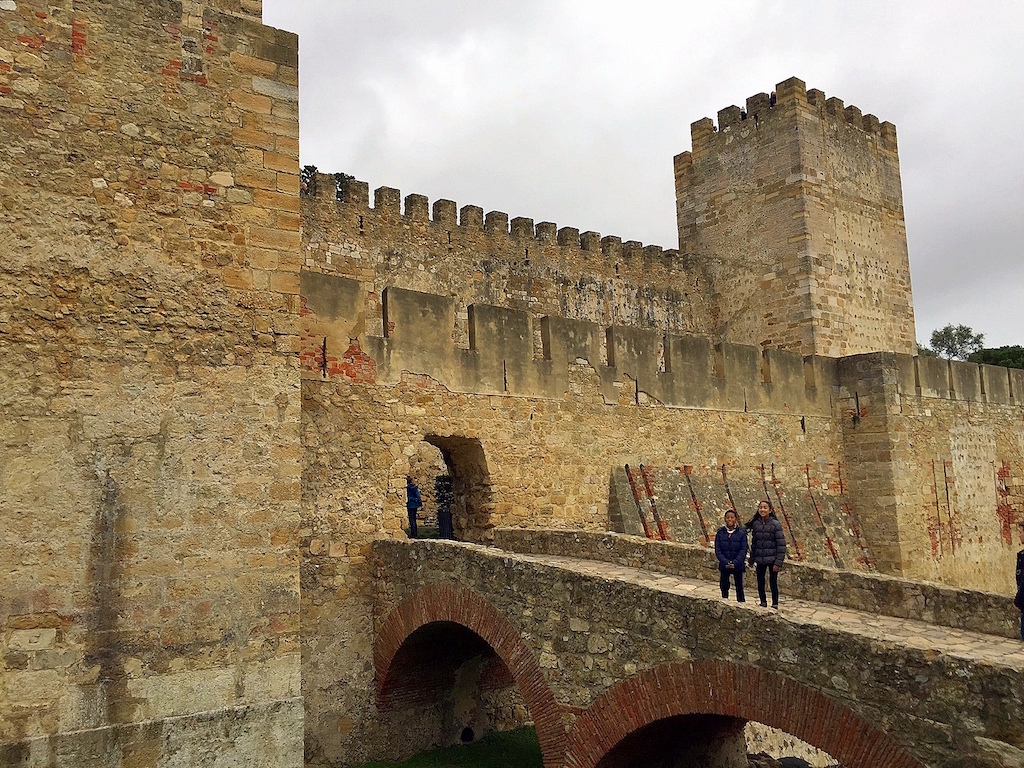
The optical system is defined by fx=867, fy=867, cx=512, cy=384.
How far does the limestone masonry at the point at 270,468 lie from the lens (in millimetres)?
5629

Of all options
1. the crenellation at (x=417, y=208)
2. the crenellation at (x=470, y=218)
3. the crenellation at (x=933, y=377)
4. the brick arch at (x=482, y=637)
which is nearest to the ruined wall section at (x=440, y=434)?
the brick arch at (x=482, y=637)

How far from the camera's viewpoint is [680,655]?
595 centimetres

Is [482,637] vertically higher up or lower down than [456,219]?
lower down

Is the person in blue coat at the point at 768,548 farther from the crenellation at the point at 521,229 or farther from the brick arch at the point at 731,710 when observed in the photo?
the crenellation at the point at 521,229

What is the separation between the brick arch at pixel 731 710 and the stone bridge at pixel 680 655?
1cm

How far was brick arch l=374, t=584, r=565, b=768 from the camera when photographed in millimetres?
6980

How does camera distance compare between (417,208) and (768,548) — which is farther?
(417,208)

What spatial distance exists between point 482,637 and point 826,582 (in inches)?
121

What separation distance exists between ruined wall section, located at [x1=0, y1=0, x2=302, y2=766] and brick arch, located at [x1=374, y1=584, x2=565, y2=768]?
180 cm

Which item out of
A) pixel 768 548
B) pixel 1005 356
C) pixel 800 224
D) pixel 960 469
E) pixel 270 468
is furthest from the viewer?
pixel 1005 356

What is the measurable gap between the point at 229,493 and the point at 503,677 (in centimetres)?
511

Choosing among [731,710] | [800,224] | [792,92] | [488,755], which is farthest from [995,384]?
[731,710]

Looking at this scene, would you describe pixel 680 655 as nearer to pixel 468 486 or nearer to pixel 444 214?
pixel 468 486

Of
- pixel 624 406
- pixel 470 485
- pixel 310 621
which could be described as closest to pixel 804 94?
pixel 624 406
